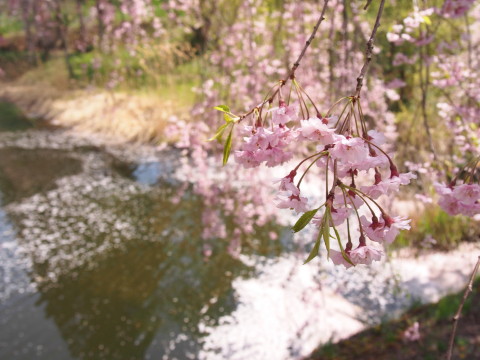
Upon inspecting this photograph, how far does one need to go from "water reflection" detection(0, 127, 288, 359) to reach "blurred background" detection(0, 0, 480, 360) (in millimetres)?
16

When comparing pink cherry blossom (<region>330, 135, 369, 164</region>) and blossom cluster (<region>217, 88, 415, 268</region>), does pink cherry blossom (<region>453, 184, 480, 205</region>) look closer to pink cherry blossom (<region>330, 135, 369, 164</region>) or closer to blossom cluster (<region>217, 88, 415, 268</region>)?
blossom cluster (<region>217, 88, 415, 268</region>)

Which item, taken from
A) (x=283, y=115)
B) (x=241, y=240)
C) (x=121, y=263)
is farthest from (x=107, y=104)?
(x=283, y=115)

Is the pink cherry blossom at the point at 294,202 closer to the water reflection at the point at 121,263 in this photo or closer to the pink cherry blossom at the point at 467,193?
the pink cherry blossom at the point at 467,193

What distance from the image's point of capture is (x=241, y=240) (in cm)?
393

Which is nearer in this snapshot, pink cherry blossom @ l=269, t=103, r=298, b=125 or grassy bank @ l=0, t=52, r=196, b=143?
pink cherry blossom @ l=269, t=103, r=298, b=125

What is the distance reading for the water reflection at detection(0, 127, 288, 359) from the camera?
9.52 feet

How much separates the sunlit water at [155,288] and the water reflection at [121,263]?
0.04 ft

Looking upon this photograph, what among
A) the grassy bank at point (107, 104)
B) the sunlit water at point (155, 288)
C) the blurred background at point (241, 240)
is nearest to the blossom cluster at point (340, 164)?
the blurred background at point (241, 240)

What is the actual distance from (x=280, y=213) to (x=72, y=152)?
4146mm

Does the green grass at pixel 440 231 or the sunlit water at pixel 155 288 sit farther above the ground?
the green grass at pixel 440 231

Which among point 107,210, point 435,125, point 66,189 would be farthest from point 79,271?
point 435,125

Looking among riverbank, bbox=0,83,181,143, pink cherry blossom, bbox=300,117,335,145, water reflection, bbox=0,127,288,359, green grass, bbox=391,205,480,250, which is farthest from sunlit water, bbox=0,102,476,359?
riverbank, bbox=0,83,181,143

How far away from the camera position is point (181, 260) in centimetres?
369

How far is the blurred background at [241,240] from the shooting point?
262 centimetres
